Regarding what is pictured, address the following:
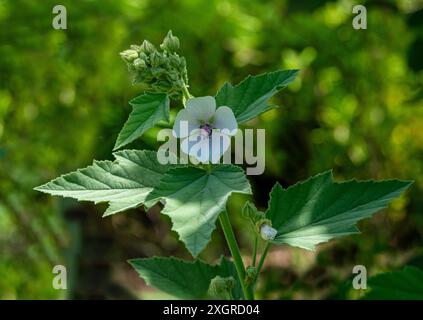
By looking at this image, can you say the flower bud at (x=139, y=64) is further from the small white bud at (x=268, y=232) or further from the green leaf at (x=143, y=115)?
the small white bud at (x=268, y=232)

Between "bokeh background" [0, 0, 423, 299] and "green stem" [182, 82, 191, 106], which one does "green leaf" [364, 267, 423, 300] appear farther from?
"bokeh background" [0, 0, 423, 299]

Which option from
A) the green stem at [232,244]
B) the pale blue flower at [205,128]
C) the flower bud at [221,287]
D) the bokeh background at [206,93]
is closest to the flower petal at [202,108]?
the pale blue flower at [205,128]

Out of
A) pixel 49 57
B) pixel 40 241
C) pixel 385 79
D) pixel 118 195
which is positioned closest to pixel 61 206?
pixel 40 241

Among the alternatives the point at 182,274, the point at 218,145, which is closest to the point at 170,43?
the point at 218,145

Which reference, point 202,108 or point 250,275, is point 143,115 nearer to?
point 202,108

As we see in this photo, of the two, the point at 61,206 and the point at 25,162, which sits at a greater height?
the point at 25,162
